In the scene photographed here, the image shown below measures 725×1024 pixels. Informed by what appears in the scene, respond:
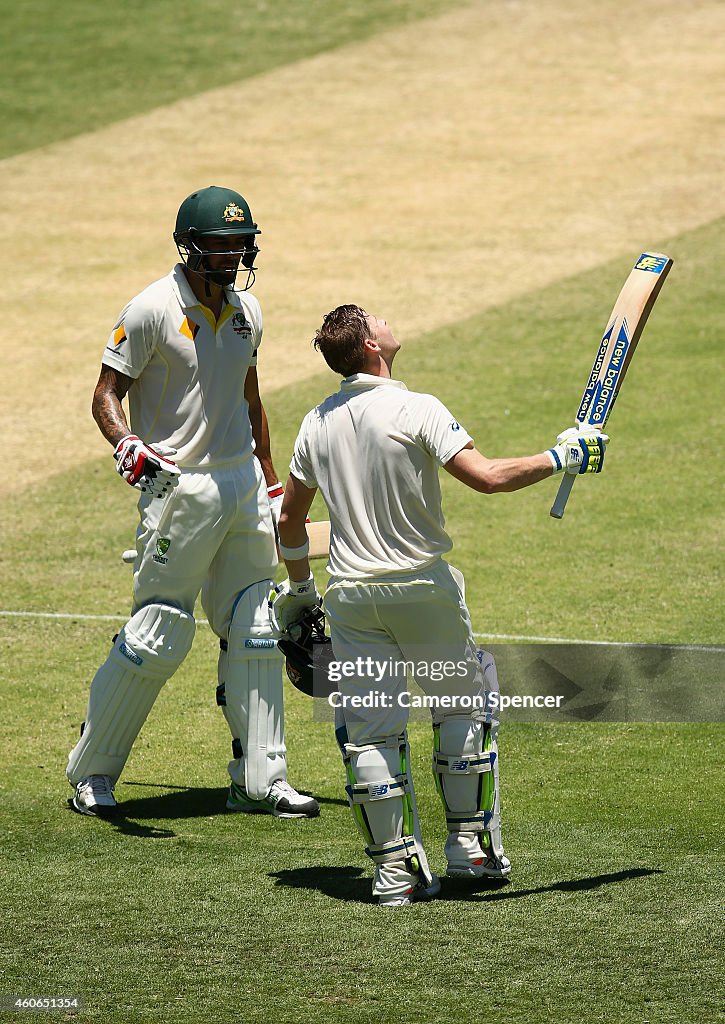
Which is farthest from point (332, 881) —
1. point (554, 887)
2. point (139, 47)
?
point (139, 47)

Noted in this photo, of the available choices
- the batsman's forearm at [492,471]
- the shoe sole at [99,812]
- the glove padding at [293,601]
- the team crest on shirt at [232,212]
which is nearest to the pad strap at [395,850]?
the glove padding at [293,601]

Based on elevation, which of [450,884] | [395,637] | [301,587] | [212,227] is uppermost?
[212,227]

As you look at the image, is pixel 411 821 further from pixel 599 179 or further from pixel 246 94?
pixel 246 94

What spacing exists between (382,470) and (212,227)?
1.46m

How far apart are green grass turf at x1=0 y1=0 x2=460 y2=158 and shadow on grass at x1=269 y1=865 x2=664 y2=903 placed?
13.7 metres

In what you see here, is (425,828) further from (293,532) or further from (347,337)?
(347,337)

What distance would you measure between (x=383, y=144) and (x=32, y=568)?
9.02m

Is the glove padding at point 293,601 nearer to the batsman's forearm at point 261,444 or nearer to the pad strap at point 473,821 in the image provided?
the batsman's forearm at point 261,444

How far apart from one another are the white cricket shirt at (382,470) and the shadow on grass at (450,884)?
3.23 feet

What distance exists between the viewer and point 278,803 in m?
5.87

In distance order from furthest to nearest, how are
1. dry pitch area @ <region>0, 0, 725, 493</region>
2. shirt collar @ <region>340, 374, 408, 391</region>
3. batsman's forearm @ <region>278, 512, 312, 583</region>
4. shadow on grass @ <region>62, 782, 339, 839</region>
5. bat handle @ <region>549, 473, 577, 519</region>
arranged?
dry pitch area @ <region>0, 0, 725, 493</region> < shadow on grass @ <region>62, 782, 339, 839</region> < bat handle @ <region>549, 473, 577, 519</region> < batsman's forearm @ <region>278, 512, 312, 583</region> < shirt collar @ <region>340, 374, 408, 391</region>

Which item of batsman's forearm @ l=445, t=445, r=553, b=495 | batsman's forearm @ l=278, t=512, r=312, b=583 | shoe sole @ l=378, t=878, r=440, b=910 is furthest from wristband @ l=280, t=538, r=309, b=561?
shoe sole @ l=378, t=878, r=440, b=910

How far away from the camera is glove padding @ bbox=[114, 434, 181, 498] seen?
5.48 meters

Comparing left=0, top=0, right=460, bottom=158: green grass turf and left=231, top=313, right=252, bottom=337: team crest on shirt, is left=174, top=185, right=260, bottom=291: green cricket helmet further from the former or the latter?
left=0, top=0, right=460, bottom=158: green grass turf
